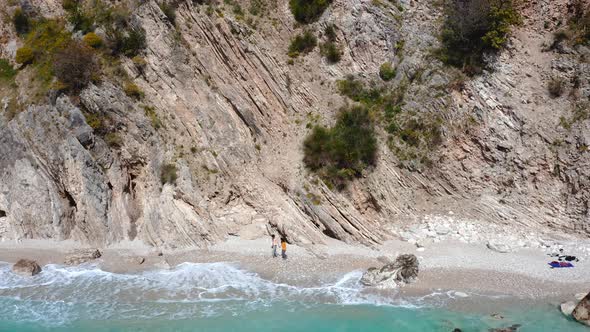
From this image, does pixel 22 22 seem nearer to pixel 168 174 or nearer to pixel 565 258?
pixel 168 174

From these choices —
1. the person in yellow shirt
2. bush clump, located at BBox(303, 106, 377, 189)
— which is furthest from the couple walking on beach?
bush clump, located at BBox(303, 106, 377, 189)

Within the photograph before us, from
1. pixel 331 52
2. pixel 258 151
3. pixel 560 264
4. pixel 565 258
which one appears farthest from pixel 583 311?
pixel 331 52

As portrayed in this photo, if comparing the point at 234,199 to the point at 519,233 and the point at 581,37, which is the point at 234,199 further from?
the point at 581,37

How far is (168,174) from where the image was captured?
875 inches

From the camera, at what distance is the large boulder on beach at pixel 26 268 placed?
63.0 ft

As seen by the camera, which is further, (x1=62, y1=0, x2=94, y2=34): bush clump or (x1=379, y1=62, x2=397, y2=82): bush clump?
(x1=62, y1=0, x2=94, y2=34): bush clump

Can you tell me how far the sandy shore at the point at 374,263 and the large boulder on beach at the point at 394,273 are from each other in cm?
39

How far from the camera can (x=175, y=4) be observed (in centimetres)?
2575

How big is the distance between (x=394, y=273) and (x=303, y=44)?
1516cm

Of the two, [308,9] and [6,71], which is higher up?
[308,9]

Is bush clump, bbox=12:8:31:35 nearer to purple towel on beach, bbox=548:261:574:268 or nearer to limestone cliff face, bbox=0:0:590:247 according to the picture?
limestone cliff face, bbox=0:0:590:247

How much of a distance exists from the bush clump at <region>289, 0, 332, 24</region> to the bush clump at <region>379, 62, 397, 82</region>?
539 centimetres

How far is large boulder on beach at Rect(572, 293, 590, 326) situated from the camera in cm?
1433

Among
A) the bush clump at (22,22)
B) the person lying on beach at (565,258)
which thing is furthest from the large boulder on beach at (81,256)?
the person lying on beach at (565,258)
